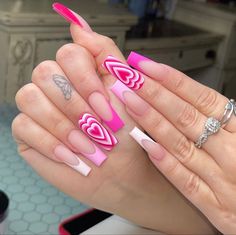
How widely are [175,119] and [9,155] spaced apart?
46 cm

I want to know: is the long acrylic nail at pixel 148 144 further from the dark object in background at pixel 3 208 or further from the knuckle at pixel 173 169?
the dark object in background at pixel 3 208

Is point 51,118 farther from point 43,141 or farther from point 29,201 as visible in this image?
point 29,201

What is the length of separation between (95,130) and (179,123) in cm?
8

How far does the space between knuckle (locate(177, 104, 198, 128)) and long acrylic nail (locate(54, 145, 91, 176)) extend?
11 centimetres

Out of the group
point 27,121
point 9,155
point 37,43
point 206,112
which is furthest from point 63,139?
point 37,43

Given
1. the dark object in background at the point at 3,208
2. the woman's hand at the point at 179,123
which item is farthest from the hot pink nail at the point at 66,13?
the dark object in background at the point at 3,208

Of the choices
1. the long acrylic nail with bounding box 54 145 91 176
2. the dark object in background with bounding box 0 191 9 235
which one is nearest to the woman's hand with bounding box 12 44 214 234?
the long acrylic nail with bounding box 54 145 91 176

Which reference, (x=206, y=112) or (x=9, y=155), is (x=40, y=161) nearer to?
(x=206, y=112)

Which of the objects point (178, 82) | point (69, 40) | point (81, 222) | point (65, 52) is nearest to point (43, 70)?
point (65, 52)

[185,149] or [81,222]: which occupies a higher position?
[185,149]

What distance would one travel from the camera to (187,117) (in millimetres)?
396

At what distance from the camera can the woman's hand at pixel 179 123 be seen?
0.39m

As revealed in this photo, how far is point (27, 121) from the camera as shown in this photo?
0.40m

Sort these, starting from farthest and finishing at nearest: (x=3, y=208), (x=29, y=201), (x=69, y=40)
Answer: (x=69, y=40), (x=29, y=201), (x=3, y=208)
